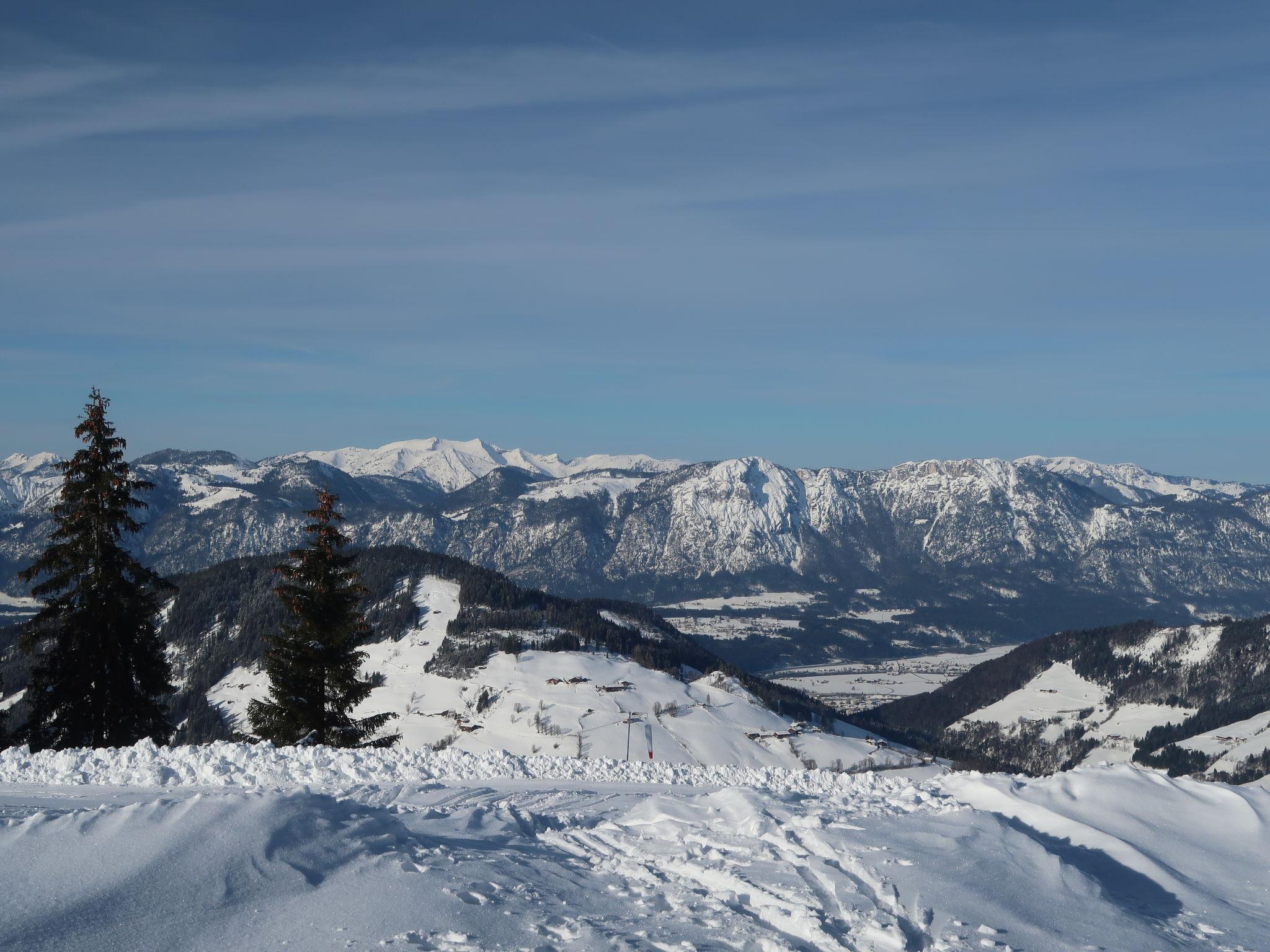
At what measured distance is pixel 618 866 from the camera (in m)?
12.5

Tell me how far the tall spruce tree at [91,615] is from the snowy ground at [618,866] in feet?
37.8

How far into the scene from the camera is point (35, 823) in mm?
10969

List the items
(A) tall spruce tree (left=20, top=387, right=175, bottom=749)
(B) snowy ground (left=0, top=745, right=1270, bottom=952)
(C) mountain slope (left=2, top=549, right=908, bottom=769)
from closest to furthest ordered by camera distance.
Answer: (B) snowy ground (left=0, top=745, right=1270, bottom=952) → (A) tall spruce tree (left=20, top=387, right=175, bottom=749) → (C) mountain slope (left=2, top=549, right=908, bottom=769)

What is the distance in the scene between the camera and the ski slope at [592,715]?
111 meters

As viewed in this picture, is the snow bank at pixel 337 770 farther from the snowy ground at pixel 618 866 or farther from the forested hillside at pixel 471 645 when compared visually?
the forested hillside at pixel 471 645

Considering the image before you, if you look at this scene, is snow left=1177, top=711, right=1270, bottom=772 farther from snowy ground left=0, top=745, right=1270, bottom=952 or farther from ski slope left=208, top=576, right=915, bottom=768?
snowy ground left=0, top=745, right=1270, bottom=952

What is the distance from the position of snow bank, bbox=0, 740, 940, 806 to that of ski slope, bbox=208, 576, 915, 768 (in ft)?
252

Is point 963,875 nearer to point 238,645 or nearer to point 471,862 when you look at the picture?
point 471,862

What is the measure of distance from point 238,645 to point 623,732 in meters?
110

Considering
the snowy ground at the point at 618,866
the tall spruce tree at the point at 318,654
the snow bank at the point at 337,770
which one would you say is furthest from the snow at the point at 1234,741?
the snowy ground at the point at 618,866

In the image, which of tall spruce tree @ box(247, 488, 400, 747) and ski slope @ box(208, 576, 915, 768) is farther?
ski slope @ box(208, 576, 915, 768)

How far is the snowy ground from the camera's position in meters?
9.45

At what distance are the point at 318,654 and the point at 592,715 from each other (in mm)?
94944

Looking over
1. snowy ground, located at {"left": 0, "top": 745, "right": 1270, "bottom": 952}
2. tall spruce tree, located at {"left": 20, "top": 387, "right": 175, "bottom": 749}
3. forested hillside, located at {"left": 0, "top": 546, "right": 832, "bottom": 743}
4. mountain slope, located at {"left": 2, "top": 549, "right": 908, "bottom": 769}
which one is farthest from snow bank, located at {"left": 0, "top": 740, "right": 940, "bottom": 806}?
forested hillside, located at {"left": 0, "top": 546, "right": 832, "bottom": 743}
